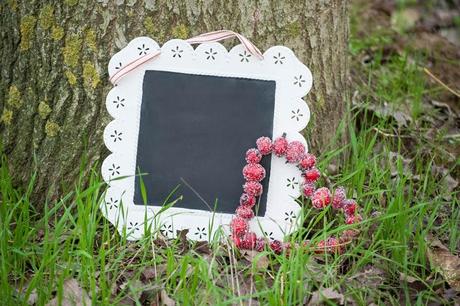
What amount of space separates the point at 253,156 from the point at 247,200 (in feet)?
0.47

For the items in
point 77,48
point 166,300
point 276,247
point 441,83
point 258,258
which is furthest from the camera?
point 441,83

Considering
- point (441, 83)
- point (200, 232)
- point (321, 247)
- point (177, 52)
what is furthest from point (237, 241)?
point (441, 83)

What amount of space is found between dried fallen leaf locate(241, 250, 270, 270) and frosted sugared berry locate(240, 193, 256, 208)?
0.16 meters

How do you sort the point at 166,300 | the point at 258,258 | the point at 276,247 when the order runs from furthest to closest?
the point at 276,247 → the point at 258,258 → the point at 166,300

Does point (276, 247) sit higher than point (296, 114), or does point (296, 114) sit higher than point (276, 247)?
point (296, 114)

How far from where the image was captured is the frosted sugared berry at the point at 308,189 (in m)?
2.23

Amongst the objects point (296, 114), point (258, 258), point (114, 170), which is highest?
point (296, 114)

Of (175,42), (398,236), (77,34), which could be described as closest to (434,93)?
(398,236)

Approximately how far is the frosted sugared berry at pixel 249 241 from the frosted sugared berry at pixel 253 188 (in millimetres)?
137

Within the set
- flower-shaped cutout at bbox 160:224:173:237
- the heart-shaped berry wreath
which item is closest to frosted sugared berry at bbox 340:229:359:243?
the heart-shaped berry wreath

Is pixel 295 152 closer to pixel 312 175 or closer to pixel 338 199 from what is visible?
pixel 312 175

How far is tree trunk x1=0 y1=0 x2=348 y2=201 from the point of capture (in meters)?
2.26

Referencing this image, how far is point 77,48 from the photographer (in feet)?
7.47

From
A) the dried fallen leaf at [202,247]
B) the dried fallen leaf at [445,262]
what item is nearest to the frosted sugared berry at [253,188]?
the dried fallen leaf at [202,247]
